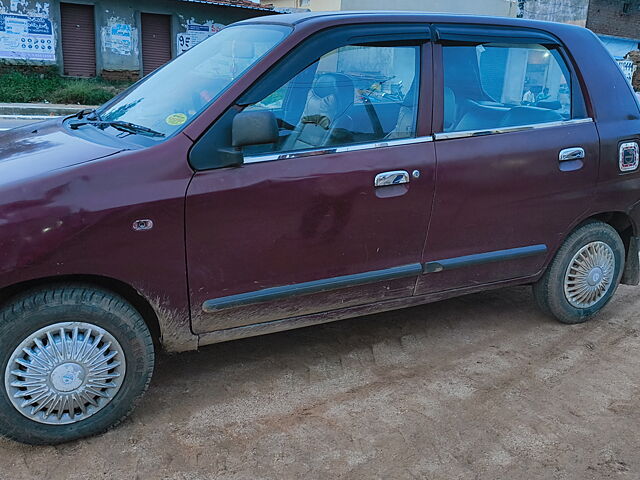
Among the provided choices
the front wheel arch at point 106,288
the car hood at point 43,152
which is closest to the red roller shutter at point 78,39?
the car hood at point 43,152

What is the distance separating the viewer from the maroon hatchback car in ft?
8.86

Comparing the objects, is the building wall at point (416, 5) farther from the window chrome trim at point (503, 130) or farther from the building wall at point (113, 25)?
the window chrome trim at point (503, 130)

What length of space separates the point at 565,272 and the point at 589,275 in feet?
0.71

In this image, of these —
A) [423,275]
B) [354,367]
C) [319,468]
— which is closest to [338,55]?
[423,275]

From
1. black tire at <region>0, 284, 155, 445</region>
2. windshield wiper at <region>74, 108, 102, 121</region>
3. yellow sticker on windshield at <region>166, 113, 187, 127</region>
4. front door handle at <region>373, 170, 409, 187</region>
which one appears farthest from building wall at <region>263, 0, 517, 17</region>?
black tire at <region>0, 284, 155, 445</region>

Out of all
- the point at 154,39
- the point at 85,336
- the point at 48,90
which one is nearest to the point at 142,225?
the point at 85,336

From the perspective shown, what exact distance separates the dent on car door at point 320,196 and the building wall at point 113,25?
62.6 feet

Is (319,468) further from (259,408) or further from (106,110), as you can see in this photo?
(106,110)

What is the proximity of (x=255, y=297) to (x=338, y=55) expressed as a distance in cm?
133

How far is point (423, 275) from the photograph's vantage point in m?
3.59

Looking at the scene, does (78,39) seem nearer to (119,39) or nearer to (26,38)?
(119,39)

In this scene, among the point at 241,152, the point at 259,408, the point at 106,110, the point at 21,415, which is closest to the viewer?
the point at 21,415

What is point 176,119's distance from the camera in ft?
10.1

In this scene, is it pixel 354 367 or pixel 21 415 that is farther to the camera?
pixel 354 367
